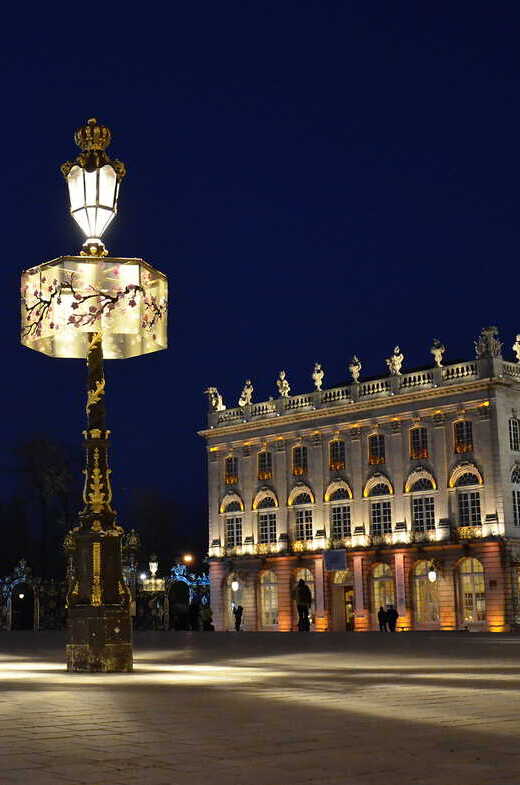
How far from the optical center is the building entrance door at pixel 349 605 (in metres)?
61.8

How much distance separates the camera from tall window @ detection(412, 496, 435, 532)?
5841 centimetres

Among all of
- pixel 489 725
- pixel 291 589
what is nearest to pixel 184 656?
pixel 489 725

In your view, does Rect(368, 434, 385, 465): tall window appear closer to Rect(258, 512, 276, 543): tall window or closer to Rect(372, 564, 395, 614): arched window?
Rect(372, 564, 395, 614): arched window

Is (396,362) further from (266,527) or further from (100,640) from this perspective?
(100,640)

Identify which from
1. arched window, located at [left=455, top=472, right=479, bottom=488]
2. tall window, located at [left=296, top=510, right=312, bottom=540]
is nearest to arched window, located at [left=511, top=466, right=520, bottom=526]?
arched window, located at [left=455, top=472, right=479, bottom=488]

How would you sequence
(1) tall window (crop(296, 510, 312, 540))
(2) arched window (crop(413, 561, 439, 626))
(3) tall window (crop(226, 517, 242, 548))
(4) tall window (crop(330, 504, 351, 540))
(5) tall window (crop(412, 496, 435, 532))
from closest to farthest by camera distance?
(2) arched window (crop(413, 561, 439, 626)) < (5) tall window (crop(412, 496, 435, 532)) < (4) tall window (crop(330, 504, 351, 540)) < (1) tall window (crop(296, 510, 312, 540)) < (3) tall window (crop(226, 517, 242, 548))

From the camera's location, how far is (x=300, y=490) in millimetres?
64188

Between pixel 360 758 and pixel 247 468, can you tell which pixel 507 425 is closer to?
pixel 247 468

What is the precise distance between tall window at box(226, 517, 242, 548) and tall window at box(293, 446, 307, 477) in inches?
185

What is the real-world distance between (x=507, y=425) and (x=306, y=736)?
49596 millimetres

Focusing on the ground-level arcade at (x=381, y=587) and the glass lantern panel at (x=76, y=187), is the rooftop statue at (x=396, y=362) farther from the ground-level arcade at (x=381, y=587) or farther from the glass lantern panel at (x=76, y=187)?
the glass lantern panel at (x=76, y=187)

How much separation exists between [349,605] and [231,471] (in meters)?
10.2

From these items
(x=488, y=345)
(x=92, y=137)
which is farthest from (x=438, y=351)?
(x=92, y=137)

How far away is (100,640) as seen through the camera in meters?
15.7
